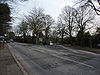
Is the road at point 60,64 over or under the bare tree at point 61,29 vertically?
under

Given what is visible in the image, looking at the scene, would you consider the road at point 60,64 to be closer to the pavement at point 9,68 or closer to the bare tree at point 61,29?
the pavement at point 9,68

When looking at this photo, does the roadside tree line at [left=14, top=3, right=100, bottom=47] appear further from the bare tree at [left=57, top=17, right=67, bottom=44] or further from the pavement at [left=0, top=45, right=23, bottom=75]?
the pavement at [left=0, top=45, right=23, bottom=75]

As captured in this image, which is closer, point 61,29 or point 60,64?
point 60,64

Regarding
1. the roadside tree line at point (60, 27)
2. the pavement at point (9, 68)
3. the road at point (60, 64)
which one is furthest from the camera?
the roadside tree line at point (60, 27)

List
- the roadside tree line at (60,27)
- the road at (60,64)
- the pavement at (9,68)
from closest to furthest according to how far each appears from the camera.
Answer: the pavement at (9,68)
the road at (60,64)
the roadside tree line at (60,27)

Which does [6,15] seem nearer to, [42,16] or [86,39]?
[86,39]

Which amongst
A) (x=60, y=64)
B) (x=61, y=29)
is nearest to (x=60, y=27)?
(x=61, y=29)

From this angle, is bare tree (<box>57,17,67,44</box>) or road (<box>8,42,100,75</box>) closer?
road (<box>8,42,100,75</box>)

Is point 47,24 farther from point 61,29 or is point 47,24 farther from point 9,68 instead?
point 9,68

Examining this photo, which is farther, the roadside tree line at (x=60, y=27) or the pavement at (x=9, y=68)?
the roadside tree line at (x=60, y=27)

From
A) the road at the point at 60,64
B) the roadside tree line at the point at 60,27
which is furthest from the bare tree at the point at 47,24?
the road at the point at 60,64

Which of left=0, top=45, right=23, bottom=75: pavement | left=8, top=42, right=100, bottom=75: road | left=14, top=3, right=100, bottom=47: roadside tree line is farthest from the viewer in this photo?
left=14, top=3, right=100, bottom=47: roadside tree line

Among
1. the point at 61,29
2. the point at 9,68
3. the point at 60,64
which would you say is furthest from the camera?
the point at 61,29

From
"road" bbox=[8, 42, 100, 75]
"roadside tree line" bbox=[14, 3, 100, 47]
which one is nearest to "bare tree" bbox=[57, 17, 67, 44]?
"roadside tree line" bbox=[14, 3, 100, 47]
